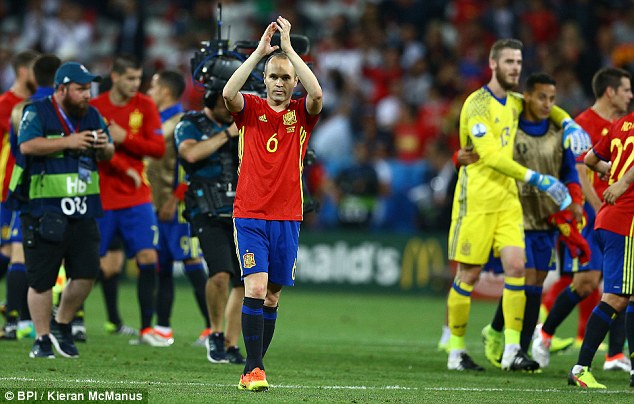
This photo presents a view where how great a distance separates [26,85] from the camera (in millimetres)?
12633

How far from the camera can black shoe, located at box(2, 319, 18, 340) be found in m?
12.1

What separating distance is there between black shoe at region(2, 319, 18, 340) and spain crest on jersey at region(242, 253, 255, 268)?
14.8 feet

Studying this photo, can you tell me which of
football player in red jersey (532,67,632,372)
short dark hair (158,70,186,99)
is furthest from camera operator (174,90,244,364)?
football player in red jersey (532,67,632,372)

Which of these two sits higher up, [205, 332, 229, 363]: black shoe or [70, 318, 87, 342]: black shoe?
[205, 332, 229, 363]: black shoe

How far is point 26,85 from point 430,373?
17.9 ft

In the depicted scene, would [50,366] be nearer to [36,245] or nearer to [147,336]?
[36,245]

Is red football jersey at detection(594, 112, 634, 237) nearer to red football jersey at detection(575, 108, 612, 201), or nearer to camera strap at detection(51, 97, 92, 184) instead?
red football jersey at detection(575, 108, 612, 201)

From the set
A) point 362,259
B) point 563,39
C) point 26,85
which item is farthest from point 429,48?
point 26,85

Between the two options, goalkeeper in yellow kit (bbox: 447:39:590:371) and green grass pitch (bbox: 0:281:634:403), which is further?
goalkeeper in yellow kit (bbox: 447:39:590:371)

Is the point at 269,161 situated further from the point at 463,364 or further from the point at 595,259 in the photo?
the point at 595,259

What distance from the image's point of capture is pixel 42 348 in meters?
10.2

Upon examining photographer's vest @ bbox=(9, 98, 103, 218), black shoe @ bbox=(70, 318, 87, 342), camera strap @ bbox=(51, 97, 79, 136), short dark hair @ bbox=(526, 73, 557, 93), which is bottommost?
black shoe @ bbox=(70, 318, 87, 342)

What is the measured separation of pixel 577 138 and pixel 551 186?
60cm

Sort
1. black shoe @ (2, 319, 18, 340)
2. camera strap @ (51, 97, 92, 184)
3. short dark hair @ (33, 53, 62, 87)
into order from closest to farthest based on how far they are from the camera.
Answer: camera strap @ (51, 97, 92, 184), short dark hair @ (33, 53, 62, 87), black shoe @ (2, 319, 18, 340)
